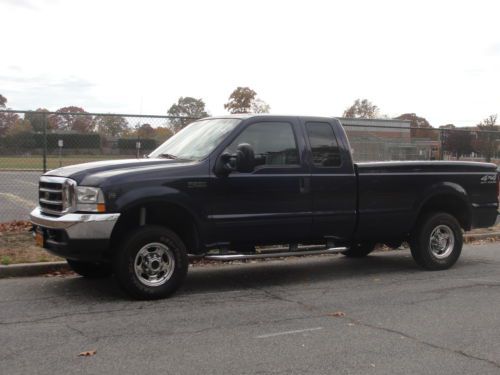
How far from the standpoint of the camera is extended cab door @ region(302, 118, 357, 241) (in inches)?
298

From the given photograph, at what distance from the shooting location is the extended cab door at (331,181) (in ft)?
24.8

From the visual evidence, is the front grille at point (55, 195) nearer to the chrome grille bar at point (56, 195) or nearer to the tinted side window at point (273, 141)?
the chrome grille bar at point (56, 195)

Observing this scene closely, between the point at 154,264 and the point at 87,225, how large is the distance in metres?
0.89

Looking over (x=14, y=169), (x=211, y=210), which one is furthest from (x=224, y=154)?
(x=14, y=169)

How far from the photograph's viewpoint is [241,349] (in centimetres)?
495

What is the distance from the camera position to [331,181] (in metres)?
7.64

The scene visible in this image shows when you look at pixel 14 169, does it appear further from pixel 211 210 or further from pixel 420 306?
pixel 420 306

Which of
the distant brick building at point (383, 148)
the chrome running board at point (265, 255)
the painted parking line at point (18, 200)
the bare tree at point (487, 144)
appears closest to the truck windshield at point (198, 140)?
the chrome running board at point (265, 255)

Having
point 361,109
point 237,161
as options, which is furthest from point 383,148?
point 361,109

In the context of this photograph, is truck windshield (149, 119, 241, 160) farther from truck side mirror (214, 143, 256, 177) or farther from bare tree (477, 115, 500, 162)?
bare tree (477, 115, 500, 162)

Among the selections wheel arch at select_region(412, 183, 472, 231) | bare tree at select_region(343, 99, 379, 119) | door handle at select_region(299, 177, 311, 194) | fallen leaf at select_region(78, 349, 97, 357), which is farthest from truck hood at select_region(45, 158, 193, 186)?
bare tree at select_region(343, 99, 379, 119)

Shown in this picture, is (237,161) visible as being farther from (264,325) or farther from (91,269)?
(91,269)

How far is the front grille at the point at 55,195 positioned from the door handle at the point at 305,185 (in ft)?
9.00

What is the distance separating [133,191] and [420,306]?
333 centimetres
